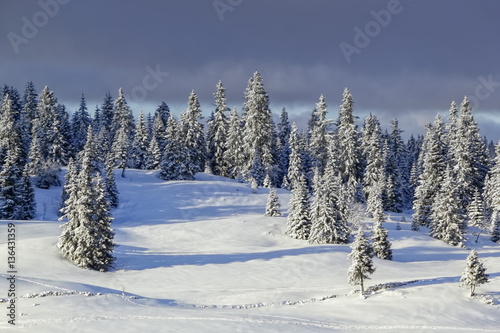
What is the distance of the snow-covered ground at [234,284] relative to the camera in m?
21.9

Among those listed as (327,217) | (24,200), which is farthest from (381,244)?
(24,200)

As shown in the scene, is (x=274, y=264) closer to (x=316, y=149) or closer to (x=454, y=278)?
(x=454, y=278)

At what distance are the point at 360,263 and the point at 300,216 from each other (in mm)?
16714

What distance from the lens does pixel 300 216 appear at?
1740 inches

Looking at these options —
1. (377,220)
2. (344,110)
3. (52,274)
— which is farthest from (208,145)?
(52,274)

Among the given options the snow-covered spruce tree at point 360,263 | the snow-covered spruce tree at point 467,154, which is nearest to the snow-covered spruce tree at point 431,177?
the snow-covered spruce tree at point 467,154

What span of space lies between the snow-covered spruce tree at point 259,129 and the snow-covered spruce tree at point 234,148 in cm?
115

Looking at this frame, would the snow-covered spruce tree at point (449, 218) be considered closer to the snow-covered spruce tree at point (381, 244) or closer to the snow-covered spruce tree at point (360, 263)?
the snow-covered spruce tree at point (381, 244)

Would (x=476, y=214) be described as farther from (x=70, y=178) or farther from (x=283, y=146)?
(x=70, y=178)

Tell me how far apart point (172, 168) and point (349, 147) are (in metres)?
30.2

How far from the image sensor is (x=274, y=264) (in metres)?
35.5

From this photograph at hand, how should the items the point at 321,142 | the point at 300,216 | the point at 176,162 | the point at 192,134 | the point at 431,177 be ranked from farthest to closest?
the point at 321,142 < the point at 192,134 < the point at 176,162 < the point at 431,177 < the point at 300,216

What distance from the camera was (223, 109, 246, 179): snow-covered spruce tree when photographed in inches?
2908

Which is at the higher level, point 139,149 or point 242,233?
point 139,149
